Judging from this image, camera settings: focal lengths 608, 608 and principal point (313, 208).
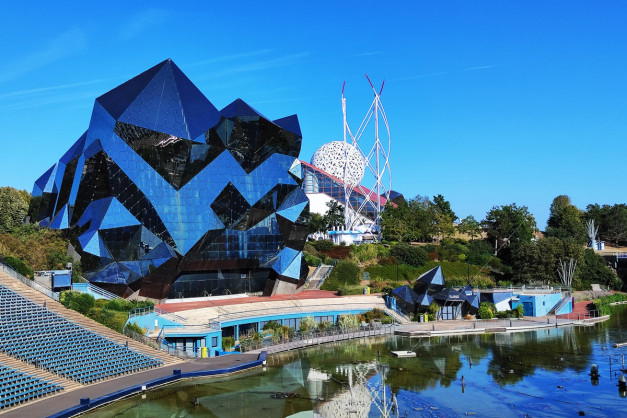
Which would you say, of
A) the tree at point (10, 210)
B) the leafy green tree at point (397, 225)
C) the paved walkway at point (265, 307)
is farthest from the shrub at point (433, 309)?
the tree at point (10, 210)

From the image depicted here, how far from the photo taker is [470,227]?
8994cm

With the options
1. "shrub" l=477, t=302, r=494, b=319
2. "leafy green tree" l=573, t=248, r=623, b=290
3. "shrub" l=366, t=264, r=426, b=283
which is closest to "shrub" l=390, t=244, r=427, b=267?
"shrub" l=366, t=264, r=426, b=283

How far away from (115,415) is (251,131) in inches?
1192

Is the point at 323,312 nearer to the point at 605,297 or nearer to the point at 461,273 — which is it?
the point at 461,273

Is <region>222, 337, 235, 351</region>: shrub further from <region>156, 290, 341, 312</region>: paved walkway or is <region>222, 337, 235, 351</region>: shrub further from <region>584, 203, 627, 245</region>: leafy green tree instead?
<region>584, 203, 627, 245</region>: leafy green tree

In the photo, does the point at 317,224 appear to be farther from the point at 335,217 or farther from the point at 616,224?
the point at 616,224

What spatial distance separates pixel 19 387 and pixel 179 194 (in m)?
23.7

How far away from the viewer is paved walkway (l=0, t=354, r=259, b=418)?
2499cm

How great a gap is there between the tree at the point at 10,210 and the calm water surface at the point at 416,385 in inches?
1556

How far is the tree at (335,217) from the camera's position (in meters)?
88.1

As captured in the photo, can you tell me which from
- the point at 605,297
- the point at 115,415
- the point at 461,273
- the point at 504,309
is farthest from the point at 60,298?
the point at 605,297

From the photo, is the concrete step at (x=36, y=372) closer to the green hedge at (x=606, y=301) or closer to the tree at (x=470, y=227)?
the green hedge at (x=606, y=301)

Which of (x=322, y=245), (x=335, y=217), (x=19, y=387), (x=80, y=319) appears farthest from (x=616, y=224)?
(x=19, y=387)

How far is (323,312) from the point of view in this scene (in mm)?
48469
